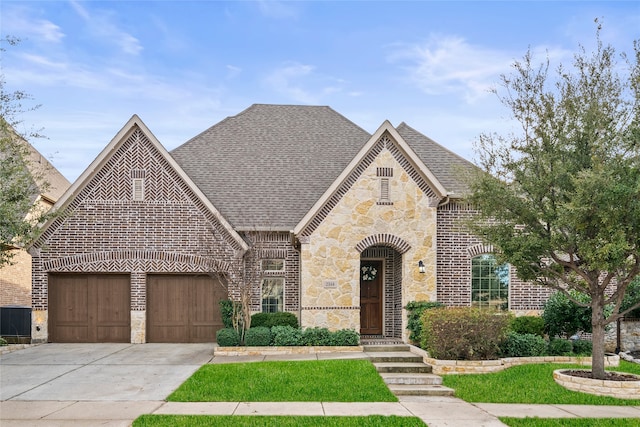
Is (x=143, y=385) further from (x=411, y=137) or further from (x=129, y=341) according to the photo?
(x=411, y=137)

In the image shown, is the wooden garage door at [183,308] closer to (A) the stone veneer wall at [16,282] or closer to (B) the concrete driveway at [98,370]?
(B) the concrete driveway at [98,370]

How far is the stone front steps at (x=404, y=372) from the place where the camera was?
40.7 feet

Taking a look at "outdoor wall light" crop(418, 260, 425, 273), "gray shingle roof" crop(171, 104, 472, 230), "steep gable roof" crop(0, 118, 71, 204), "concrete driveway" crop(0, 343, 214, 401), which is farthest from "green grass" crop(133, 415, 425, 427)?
"steep gable roof" crop(0, 118, 71, 204)

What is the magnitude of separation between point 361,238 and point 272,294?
147 inches

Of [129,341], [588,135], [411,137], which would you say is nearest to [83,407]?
[129,341]

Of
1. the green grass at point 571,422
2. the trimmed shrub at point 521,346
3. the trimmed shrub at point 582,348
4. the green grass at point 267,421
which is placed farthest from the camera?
the trimmed shrub at point 582,348

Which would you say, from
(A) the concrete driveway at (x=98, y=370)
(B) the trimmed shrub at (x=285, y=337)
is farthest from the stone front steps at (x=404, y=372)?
(A) the concrete driveway at (x=98, y=370)

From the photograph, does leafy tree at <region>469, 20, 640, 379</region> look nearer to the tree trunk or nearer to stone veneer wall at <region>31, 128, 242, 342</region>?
the tree trunk

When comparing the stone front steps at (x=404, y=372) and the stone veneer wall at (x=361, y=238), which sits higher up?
the stone veneer wall at (x=361, y=238)

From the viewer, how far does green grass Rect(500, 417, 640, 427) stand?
9.71 m

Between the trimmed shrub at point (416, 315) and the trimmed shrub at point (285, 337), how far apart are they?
3148mm

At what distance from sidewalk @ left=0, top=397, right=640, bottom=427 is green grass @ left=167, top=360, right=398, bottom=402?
0.39 meters

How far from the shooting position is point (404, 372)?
1422 centimetres

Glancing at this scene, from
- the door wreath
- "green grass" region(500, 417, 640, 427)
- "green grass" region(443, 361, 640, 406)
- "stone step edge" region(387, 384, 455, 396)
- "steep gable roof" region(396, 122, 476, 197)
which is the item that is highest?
"steep gable roof" region(396, 122, 476, 197)
